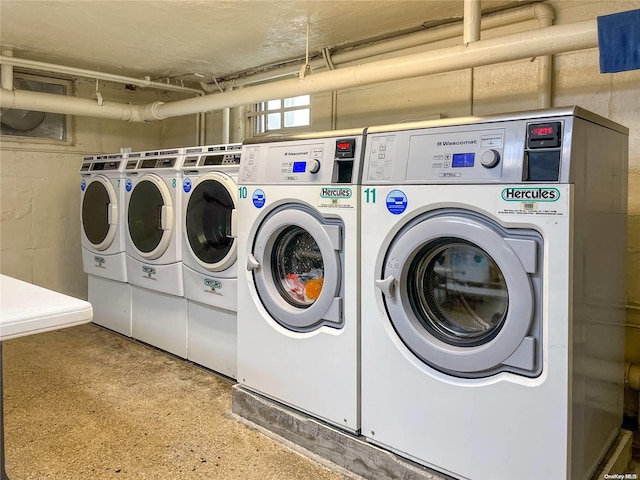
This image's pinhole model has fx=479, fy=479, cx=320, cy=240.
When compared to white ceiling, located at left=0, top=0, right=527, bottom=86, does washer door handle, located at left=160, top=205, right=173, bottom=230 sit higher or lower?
lower

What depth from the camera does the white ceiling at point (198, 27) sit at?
264 centimetres

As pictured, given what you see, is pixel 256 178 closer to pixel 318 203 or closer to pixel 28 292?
pixel 318 203

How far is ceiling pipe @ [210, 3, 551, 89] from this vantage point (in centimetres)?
264

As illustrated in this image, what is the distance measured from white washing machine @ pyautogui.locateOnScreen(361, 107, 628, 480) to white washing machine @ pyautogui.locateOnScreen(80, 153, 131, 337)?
2.40m

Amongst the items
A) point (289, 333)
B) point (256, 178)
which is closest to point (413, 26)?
point (256, 178)

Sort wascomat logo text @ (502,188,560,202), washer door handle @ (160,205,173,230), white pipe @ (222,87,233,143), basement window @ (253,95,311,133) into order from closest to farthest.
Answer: wascomat logo text @ (502,188,560,202) < washer door handle @ (160,205,173,230) < basement window @ (253,95,311,133) < white pipe @ (222,87,233,143)

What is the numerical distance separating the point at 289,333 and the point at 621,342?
4.63ft

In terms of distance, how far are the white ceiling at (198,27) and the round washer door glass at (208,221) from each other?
98cm

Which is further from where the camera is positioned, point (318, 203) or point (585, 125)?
point (318, 203)

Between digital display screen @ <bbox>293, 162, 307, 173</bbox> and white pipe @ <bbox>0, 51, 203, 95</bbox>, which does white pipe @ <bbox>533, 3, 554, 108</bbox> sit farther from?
white pipe @ <bbox>0, 51, 203, 95</bbox>

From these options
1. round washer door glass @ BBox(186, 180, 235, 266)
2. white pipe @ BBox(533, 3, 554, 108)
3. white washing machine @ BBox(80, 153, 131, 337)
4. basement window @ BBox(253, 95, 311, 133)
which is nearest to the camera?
white pipe @ BBox(533, 3, 554, 108)

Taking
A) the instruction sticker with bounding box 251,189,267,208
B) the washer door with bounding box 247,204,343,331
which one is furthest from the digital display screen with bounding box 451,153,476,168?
the instruction sticker with bounding box 251,189,267,208

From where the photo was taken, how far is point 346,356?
76.6 inches

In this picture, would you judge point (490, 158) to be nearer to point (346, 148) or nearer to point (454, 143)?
point (454, 143)
